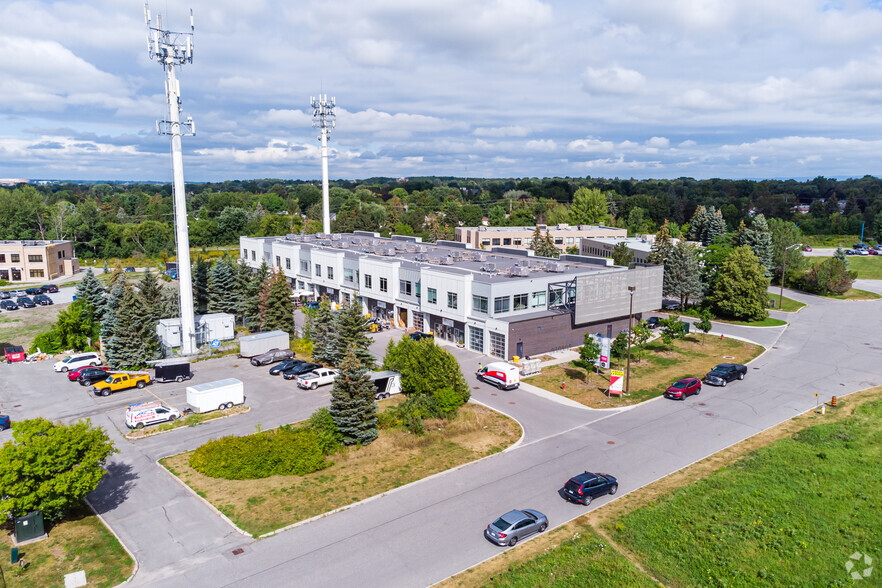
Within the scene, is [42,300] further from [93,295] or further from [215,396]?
[215,396]

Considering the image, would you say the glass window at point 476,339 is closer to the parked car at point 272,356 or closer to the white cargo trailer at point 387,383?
the white cargo trailer at point 387,383

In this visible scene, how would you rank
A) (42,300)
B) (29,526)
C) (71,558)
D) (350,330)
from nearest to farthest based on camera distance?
(71,558), (29,526), (350,330), (42,300)

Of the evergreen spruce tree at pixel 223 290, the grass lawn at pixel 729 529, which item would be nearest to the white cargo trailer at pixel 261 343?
the evergreen spruce tree at pixel 223 290

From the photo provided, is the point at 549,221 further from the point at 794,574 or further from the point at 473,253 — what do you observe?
the point at 794,574

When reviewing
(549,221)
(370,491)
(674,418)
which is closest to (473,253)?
(674,418)

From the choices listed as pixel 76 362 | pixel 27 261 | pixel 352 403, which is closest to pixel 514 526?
pixel 352 403

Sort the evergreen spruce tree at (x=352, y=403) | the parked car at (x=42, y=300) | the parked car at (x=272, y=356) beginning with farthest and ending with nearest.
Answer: the parked car at (x=42, y=300), the parked car at (x=272, y=356), the evergreen spruce tree at (x=352, y=403)
